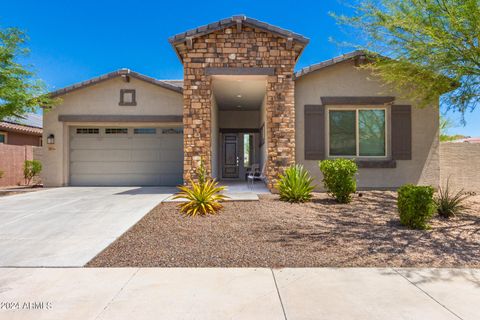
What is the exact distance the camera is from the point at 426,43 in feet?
19.6

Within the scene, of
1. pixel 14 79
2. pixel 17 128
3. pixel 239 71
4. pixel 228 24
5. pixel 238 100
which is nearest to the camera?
pixel 228 24

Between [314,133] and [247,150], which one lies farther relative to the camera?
[247,150]

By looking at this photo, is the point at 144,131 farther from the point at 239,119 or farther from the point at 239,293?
the point at 239,293

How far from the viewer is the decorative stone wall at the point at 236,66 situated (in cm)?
802

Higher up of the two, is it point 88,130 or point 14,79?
point 14,79

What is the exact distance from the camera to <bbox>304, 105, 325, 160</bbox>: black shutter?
344 inches

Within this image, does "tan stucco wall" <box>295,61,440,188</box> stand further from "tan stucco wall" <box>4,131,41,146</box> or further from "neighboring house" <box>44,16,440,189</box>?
"tan stucco wall" <box>4,131,41,146</box>

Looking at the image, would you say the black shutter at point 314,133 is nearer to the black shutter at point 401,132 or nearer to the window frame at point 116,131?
the black shutter at point 401,132

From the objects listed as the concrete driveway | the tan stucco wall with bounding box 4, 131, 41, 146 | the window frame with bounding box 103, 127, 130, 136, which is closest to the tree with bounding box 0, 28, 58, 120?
the window frame with bounding box 103, 127, 130, 136

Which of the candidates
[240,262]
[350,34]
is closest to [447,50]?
[350,34]

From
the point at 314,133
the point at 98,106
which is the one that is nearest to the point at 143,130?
the point at 98,106

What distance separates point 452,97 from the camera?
23.7ft

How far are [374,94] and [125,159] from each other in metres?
9.50

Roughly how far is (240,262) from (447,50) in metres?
6.35
